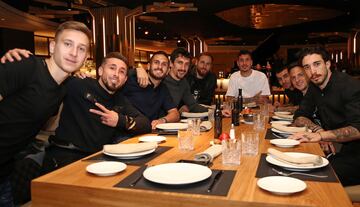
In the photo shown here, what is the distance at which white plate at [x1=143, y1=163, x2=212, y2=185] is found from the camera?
138 cm

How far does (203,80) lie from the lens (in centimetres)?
541

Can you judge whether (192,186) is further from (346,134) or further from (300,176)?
(346,134)

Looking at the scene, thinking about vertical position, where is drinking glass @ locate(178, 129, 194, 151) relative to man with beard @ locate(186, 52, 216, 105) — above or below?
below

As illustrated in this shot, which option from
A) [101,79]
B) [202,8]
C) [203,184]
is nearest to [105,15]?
[202,8]

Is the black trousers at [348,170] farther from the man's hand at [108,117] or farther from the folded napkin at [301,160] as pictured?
the man's hand at [108,117]

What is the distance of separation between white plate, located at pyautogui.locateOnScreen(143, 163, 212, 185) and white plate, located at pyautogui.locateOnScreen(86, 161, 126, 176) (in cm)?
15

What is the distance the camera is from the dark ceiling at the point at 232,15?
363 inches

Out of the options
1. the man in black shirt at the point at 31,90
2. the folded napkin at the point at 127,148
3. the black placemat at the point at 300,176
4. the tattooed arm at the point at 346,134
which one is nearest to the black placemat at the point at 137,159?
the folded napkin at the point at 127,148

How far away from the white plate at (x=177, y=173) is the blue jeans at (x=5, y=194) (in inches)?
41.4

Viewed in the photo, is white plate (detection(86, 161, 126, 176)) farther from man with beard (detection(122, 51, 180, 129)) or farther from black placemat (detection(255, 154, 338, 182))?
man with beard (detection(122, 51, 180, 129))

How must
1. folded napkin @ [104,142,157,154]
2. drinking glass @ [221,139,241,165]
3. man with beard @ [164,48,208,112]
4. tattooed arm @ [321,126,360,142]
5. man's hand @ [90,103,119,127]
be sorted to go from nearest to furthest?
1. drinking glass @ [221,139,241,165]
2. folded napkin @ [104,142,157,154]
3. man's hand @ [90,103,119,127]
4. tattooed arm @ [321,126,360,142]
5. man with beard @ [164,48,208,112]

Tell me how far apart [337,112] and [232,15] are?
10267 millimetres

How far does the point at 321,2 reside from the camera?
941 cm

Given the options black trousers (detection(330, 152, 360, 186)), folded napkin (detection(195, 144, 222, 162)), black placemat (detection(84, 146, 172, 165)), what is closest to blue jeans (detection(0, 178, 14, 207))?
black placemat (detection(84, 146, 172, 165))
